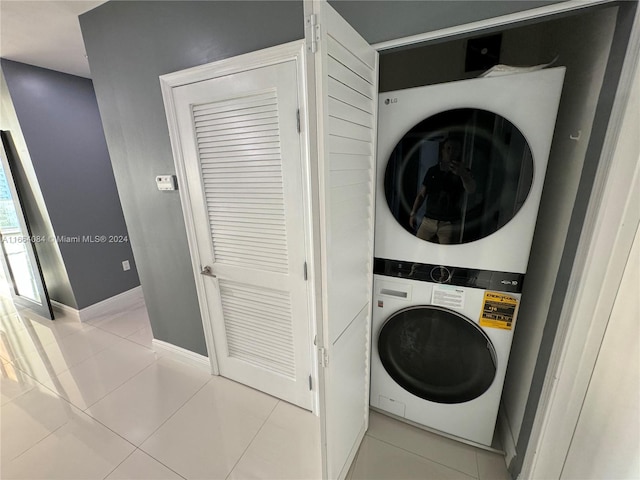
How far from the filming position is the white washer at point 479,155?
1020mm

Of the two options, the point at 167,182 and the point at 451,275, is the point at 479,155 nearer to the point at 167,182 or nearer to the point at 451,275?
the point at 451,275

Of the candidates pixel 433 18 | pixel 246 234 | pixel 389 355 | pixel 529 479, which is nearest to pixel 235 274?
pixel 246 234

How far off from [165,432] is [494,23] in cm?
254

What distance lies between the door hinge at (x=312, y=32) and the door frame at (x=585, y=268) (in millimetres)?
510

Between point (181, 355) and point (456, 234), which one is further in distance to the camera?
point (181, 355)

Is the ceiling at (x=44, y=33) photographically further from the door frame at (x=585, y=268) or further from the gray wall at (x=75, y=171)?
the door frame at (x=585, y=268)

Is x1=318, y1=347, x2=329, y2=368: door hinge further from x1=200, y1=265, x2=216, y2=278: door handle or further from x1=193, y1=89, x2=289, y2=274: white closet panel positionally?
x1=200, y1=265, x2=216, y2=278: door handle

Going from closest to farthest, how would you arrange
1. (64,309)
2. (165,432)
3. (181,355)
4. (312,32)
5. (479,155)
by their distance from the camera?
(312,32)
(479,155)
(165,432)
(181,355)
(64,309)

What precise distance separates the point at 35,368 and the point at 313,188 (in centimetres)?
292

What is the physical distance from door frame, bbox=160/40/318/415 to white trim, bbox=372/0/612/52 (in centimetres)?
39

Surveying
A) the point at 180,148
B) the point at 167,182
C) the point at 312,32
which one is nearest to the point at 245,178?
the point at 180,148

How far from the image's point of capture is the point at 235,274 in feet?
5.62

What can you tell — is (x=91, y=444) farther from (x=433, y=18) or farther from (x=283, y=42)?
(x=433, y=18)

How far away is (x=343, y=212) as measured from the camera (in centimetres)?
97
